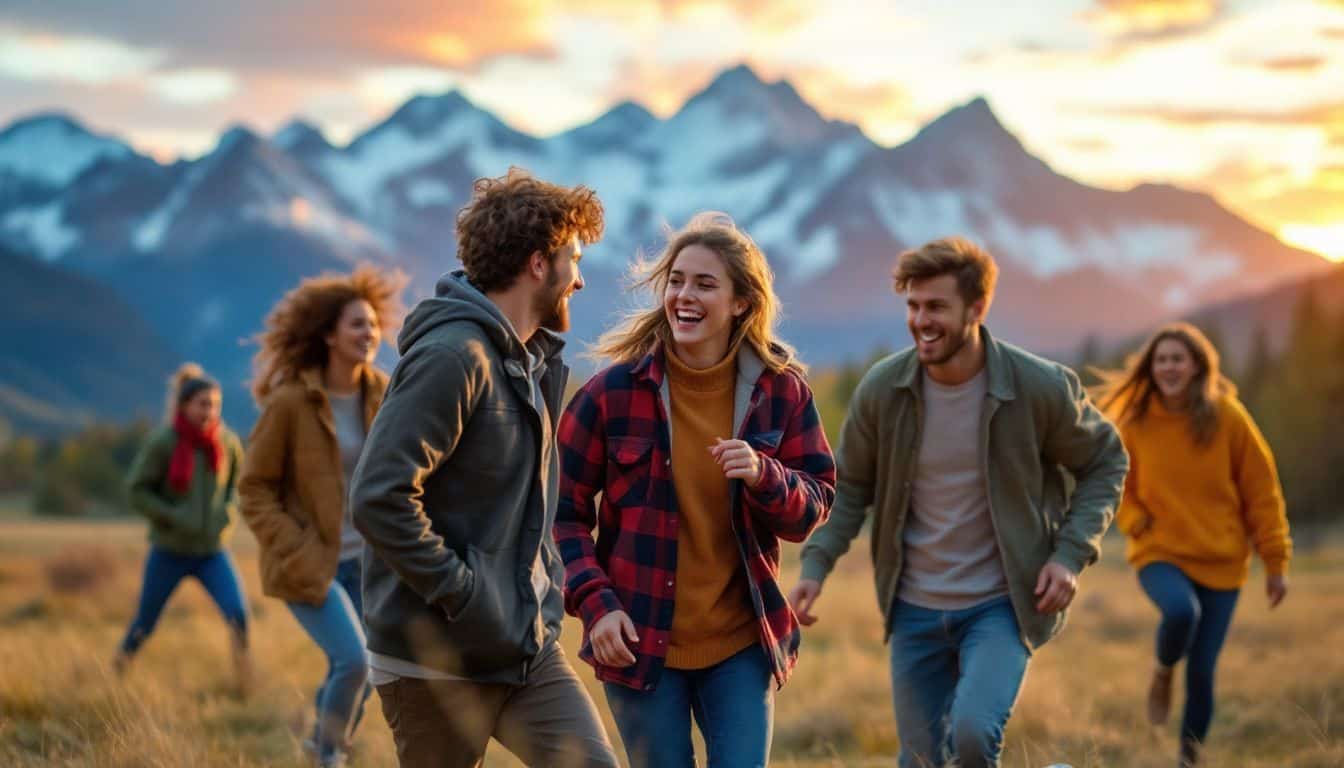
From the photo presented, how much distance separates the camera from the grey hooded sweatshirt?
3549 mm

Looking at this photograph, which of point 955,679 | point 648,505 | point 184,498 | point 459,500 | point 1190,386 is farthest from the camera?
point 184,498

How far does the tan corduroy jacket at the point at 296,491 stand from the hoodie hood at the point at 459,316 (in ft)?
9.69

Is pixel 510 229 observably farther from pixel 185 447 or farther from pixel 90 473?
pixel 90 473

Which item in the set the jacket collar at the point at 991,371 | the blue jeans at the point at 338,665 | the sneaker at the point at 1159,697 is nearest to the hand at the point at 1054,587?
the jacket collar at the point at 991,371

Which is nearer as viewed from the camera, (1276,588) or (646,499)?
(646,499)

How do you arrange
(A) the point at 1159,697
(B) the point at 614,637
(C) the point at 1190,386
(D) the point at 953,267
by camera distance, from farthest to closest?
(A) the point at 1159,697
(C) the point at 1190,386
(D) the point at 953,267
(B) the point at 614,637

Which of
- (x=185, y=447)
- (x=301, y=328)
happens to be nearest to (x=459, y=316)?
(x=301, y=328)

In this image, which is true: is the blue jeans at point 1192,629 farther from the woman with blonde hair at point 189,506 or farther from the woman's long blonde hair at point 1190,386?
the woman with blonde hair at point 189,506

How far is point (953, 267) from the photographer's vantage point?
17.6 feet

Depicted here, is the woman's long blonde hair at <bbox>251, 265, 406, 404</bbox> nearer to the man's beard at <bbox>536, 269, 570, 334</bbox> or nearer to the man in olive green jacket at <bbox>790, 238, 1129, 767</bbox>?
the man in olive green jacket at <bbox>790, 238, 1129, 767</bbox>

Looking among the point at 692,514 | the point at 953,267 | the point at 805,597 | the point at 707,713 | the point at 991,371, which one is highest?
the point at 953,267

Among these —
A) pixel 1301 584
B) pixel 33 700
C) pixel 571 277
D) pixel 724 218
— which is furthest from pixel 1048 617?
pixel 1301 584

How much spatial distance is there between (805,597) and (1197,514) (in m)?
3.29

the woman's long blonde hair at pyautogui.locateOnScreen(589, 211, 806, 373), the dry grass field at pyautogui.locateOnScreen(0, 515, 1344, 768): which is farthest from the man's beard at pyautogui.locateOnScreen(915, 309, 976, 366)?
the dry grass field at pyautogui.locateOnScreen(0, 515, 1344, 768)
